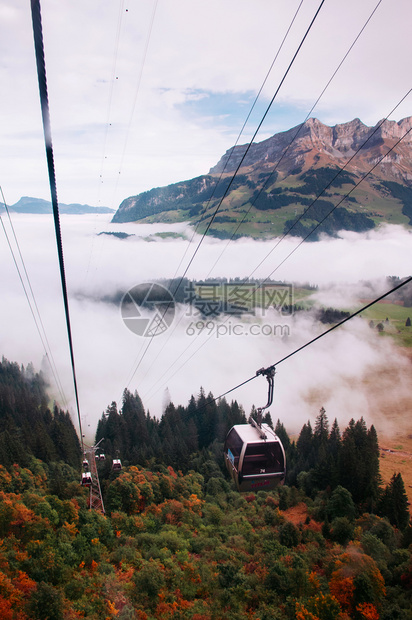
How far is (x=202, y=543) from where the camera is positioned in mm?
47719

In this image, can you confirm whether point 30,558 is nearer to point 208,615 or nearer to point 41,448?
point 208,615

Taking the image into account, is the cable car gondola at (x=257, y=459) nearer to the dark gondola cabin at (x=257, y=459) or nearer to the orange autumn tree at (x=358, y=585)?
the dark gondola cabin at (x=257, y=459)

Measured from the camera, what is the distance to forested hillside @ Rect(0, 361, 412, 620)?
111ft

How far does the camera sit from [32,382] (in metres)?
182

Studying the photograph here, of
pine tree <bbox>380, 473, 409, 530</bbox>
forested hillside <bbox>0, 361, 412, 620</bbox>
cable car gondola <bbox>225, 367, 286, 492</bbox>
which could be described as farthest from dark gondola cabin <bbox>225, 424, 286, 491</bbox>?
pine tree <bbox>380, 473, 409, 530</bbox>

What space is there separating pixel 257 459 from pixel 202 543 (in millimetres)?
36339

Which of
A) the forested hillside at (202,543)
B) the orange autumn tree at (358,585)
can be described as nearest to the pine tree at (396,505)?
the forested hillside at (202,543)

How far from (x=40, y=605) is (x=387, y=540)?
41253 millimetres

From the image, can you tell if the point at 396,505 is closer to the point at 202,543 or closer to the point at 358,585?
the point at 358,585

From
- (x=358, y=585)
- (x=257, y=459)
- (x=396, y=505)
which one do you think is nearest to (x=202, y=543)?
(x=358, y=585)

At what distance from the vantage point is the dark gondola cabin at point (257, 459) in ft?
63.0

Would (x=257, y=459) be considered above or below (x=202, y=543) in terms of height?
above

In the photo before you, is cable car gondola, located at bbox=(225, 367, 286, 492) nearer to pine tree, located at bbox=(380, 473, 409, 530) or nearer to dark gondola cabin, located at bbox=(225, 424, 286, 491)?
dark gondola cabin, located at bbox=(225, 424, 286, 491)

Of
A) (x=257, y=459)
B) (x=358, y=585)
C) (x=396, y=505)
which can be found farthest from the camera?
(x=396, y=505)
